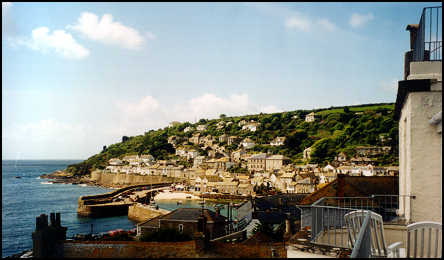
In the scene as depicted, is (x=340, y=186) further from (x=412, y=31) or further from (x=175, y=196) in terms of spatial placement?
(x=175, y=196)

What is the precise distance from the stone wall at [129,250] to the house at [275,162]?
85.5m

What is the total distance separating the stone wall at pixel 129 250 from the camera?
402 inches

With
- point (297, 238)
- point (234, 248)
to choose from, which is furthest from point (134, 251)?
point (297, 238)

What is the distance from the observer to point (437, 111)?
21.2ft

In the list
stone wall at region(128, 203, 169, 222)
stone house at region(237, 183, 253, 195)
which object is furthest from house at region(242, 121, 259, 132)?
stone wall at region(128, 203, 169, 222)

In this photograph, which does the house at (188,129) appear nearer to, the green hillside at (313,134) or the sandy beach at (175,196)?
the green hillside at (313,134)

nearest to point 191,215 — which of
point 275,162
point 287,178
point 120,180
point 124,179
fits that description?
point 287,178

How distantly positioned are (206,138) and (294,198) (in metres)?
106

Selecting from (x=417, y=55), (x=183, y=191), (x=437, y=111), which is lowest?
(x=183, y=191)

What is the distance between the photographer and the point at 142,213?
1842 inches

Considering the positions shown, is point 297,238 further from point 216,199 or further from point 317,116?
point 317,116

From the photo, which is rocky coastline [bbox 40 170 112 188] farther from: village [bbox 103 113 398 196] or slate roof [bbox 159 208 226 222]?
slate roof [bbox 159 208 226 222]

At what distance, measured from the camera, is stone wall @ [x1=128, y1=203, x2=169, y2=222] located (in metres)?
44.4

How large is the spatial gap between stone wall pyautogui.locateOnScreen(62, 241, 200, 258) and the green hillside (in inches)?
3005
